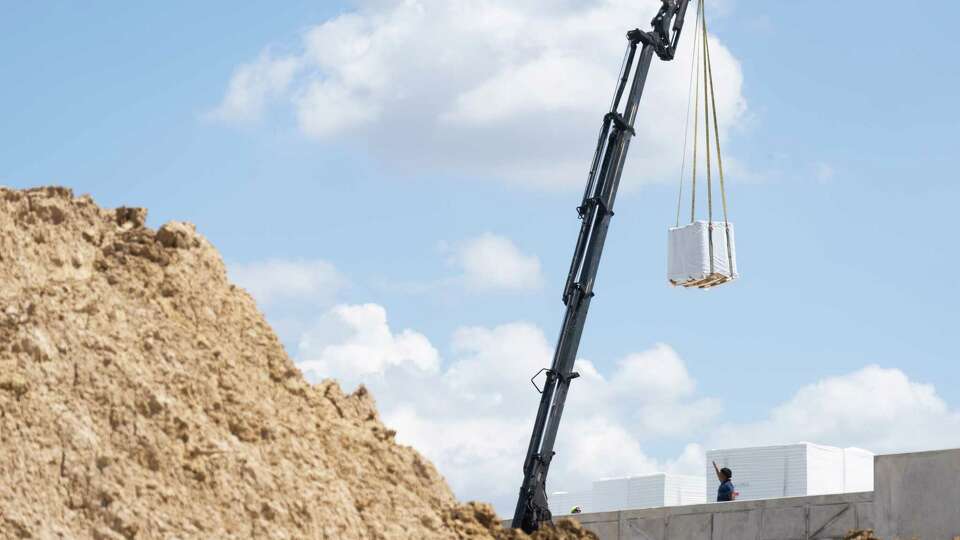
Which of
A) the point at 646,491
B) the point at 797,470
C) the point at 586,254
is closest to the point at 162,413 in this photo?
the point at 586,254

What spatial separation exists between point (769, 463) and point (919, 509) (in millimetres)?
5311

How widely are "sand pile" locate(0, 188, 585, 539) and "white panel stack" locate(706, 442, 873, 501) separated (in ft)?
24.2

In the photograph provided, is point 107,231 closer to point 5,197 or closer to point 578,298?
point 5,197

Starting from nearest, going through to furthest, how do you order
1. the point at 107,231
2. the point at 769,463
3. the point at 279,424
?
the point at 279,424
the point at 107,231
the point at 769,463

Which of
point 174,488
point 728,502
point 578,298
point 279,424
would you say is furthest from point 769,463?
point 174,488

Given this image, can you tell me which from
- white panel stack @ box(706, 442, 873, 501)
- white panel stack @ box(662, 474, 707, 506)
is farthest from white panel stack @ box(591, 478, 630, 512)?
white panel stack @ box(706, 442, 873, 501)

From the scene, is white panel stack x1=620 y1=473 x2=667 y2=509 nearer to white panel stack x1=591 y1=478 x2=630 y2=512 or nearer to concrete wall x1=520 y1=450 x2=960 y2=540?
white panel stack x1=591 y1=478 x2=630 y2=512

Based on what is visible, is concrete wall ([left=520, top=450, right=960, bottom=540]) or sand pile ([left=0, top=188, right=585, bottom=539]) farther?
concrete wall ([left=520, top=450, right=960, bottom=540])

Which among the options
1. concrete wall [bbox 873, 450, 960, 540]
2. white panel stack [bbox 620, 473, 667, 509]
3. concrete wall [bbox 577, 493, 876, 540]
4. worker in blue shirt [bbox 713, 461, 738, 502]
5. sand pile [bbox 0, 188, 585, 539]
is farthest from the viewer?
white panel stack [bbox 620, 473, 667, 509]

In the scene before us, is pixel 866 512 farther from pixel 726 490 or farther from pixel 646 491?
pixel 646 491

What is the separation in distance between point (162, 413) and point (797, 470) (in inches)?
459

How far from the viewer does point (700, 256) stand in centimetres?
1681

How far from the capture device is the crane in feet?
56.0

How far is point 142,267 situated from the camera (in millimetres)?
13922
